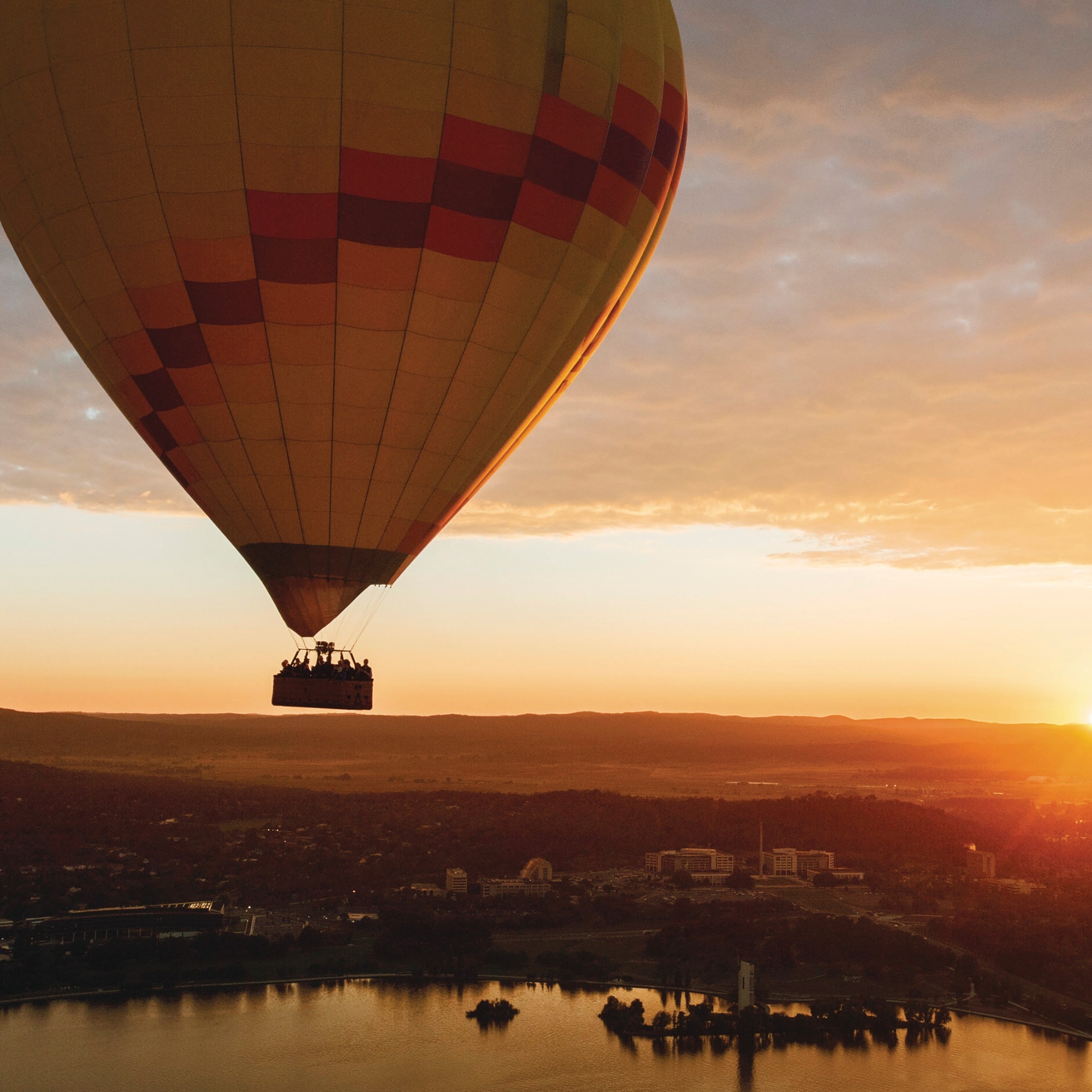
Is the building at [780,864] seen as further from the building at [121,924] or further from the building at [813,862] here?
the building at [121,924]

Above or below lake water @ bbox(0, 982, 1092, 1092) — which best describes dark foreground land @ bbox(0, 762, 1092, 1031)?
above

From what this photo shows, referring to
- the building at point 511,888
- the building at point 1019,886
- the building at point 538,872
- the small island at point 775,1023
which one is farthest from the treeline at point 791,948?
the building at point 1019,886

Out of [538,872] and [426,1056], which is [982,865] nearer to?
[538,872]

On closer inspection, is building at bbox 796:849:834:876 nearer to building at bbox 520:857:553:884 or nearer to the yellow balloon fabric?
building at bbox 520:857:553:884

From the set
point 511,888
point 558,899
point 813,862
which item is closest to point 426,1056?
point 558,899

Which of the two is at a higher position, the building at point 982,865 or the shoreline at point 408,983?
the building at point 982,865

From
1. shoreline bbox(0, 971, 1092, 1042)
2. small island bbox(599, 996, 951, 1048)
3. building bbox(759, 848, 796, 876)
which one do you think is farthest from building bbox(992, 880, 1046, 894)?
small island bbox(599, 996, 951, 1048)
